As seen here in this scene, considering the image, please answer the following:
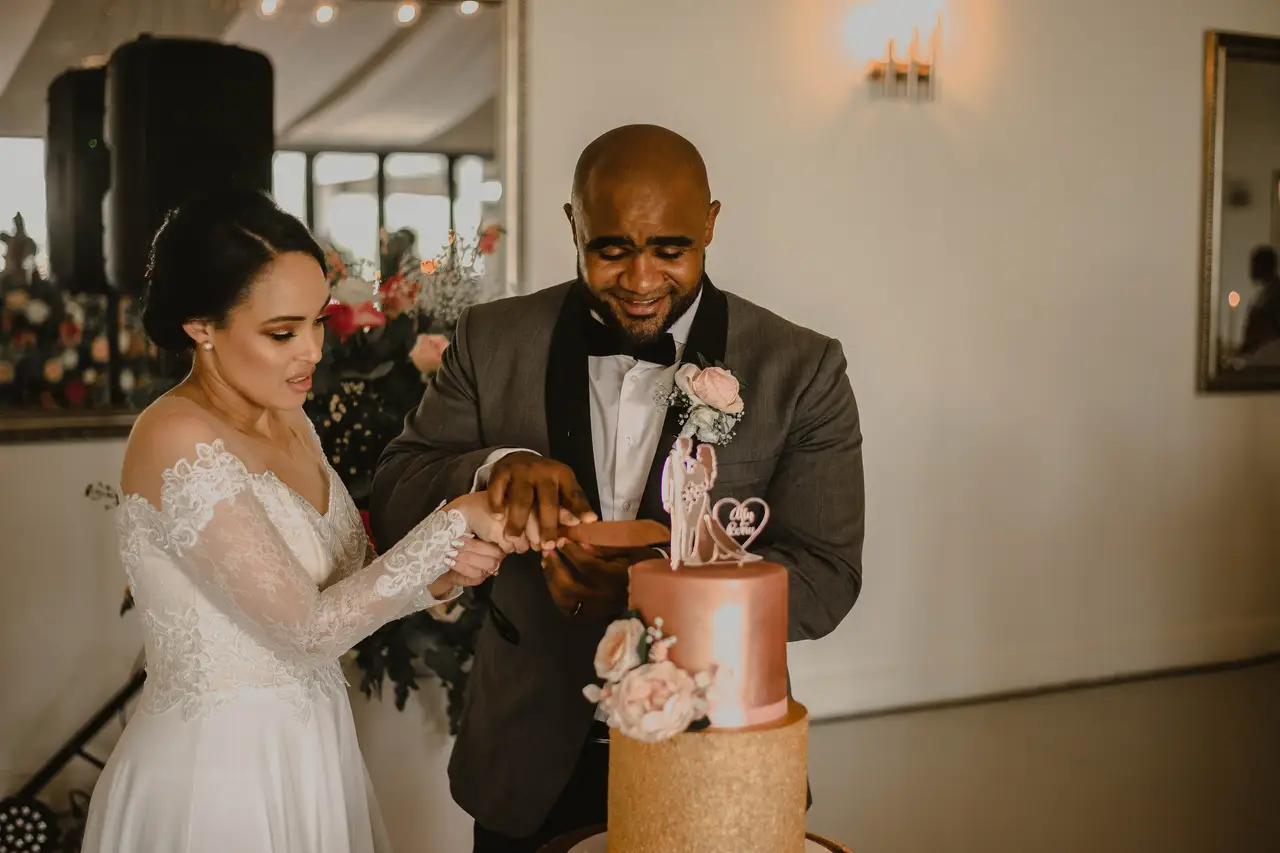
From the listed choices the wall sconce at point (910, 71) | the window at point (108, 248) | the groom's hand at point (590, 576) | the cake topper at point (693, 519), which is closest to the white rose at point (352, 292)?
the window at point (108, 248)

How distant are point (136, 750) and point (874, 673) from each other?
397 centimetres

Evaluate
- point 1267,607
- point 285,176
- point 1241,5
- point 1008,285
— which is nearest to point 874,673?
point 1008,285

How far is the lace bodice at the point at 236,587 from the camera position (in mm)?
1949

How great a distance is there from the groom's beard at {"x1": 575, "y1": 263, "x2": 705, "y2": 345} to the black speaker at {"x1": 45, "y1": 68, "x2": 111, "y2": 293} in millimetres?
2680

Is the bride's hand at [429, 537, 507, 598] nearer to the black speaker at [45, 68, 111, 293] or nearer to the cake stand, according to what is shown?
the cake stand

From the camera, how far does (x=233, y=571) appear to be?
1.94 metres

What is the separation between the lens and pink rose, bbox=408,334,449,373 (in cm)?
344

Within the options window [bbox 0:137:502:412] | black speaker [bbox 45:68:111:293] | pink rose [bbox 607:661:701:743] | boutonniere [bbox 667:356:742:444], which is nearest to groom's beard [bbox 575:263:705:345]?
boutonniere [bbox 667:356:742:444]

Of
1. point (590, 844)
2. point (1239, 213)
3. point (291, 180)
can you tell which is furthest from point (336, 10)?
point (1239, 213)

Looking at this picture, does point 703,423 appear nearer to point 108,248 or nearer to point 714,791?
point 714,791

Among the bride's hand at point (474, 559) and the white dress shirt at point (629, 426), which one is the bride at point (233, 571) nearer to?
the bride's hand at point (474, 559)

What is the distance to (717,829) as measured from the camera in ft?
4.96

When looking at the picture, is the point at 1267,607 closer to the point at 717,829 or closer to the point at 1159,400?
the point at 1159,400

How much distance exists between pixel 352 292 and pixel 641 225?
1.67 m
